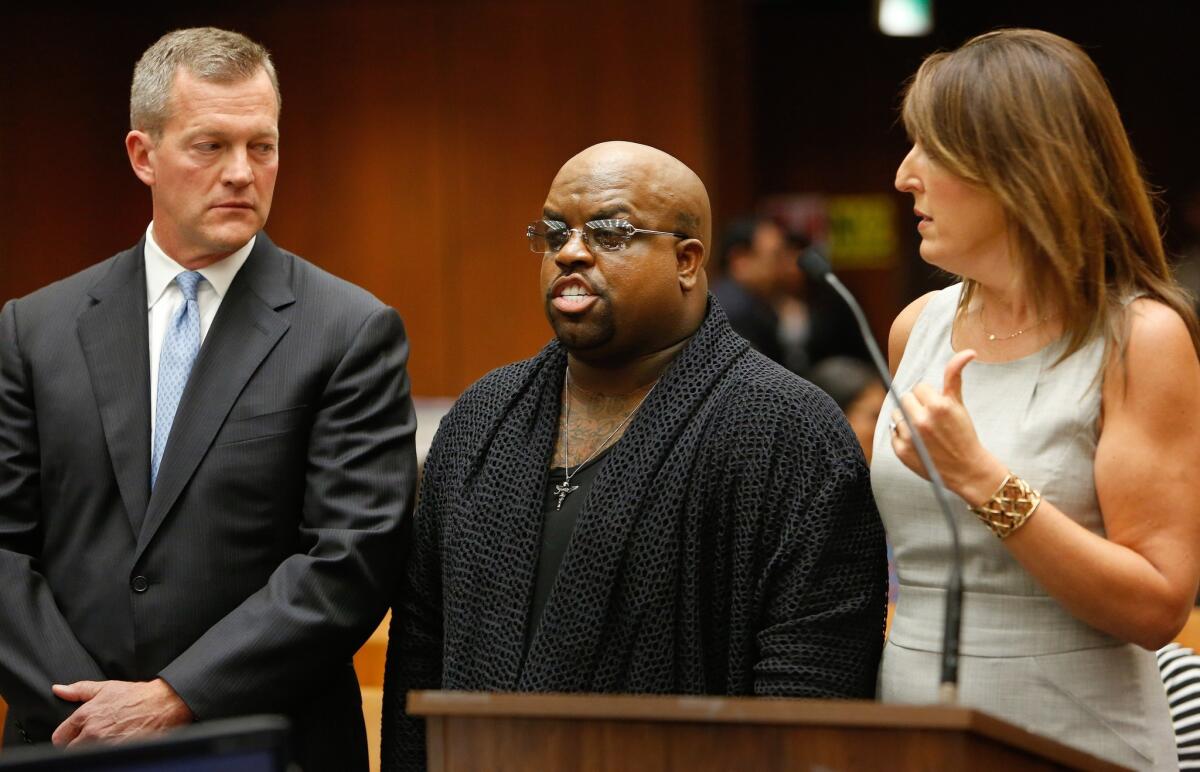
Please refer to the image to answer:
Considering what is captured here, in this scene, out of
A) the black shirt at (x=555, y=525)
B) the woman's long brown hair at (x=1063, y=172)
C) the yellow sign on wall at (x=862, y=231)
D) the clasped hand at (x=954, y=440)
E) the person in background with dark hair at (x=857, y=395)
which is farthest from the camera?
the yellow sign on wall at (x=862, y=231)

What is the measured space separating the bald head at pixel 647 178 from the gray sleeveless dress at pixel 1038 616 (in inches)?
20.1

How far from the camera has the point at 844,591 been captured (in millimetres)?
2113

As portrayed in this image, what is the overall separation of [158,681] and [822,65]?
23.1 ft

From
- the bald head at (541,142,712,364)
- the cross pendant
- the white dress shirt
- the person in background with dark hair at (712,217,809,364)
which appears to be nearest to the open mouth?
the bald head at (541,142,712,364)

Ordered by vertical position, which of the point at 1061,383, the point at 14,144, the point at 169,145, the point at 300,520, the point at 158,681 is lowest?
the point at 158,681

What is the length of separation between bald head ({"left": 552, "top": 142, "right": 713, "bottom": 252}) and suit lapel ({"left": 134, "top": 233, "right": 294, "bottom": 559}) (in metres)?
0.53

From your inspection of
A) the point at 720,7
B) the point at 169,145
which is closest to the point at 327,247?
the point at 720,7

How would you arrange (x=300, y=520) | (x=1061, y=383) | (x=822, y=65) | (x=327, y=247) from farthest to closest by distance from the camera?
(x=822, y=65)
(x=327, y=247)
(x=300, y=520)
(x=1061, y=383)

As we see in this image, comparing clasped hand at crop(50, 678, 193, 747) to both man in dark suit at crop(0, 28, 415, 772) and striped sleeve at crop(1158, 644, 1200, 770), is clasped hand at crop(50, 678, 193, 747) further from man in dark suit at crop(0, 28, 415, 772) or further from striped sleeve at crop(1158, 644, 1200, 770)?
striped sleeve at crop(1158, 644, 1200, 770)

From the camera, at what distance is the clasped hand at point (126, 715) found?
2.25 m

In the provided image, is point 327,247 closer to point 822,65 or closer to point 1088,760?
point 822,65

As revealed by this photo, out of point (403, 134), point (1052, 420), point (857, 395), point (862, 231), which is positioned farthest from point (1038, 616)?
point (862, 231)

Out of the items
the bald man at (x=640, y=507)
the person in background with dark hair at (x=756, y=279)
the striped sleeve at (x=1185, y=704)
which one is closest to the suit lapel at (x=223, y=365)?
the bald man at (x=640, y=507)

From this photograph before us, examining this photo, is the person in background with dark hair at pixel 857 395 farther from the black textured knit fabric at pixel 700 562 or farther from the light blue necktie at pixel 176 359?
the light blue necktie at pixel 176 359
